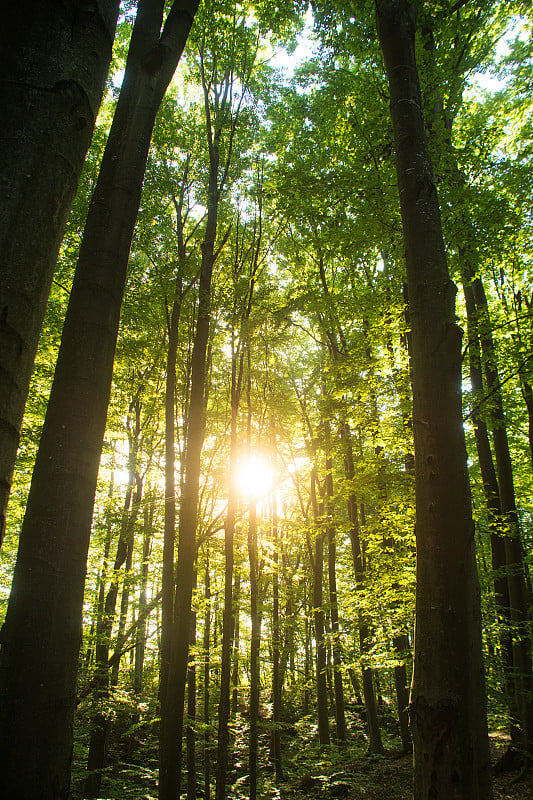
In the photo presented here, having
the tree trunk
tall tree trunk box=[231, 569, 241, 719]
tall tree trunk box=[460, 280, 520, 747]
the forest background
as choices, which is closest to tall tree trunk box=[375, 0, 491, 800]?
the forest background

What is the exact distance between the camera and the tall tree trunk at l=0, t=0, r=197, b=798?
49.7 inches

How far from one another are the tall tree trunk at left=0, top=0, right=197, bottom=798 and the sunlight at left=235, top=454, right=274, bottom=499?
716 cm

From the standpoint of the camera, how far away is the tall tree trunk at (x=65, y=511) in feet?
A: 4.14

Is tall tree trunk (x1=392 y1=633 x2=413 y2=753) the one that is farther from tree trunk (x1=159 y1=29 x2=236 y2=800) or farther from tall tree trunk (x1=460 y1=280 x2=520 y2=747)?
tree trunk (x1=159 y1=29 x2=236 y2=800)

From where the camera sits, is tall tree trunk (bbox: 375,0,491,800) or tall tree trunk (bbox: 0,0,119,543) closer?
tall tree trunk (bbox: 0,0,119,543)

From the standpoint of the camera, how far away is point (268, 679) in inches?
931

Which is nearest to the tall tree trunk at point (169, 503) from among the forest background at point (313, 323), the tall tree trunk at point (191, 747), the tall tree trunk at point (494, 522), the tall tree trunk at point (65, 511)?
the forest background at point (313, 323)

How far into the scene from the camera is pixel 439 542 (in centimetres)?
250

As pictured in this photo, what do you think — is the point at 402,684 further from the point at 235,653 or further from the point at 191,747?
the point at 235,653

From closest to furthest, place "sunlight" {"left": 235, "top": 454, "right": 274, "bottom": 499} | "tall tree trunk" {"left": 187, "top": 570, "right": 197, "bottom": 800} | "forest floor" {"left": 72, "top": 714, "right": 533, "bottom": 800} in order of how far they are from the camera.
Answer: "forest floor" {"left": 72, "top": 714, "right": 533, "bottom": 800} < "tall tree trunk" {"left": 187, "top": 570, "right": 197, "bottom": 800} < "sunlight" {"left": 235, "top": 454, "right": 274, "bottom": 499}

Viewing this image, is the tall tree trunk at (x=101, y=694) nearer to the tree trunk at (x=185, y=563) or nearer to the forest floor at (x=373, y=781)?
the tree trunk at (x=185, y=563)

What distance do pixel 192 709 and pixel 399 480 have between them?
25.0 feet

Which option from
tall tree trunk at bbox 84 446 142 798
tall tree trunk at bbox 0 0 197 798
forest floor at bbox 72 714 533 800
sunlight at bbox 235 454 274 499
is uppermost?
sunlight at bbox 235 454 274 499

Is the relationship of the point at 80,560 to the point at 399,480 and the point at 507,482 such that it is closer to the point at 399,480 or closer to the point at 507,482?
the point at 399,480
